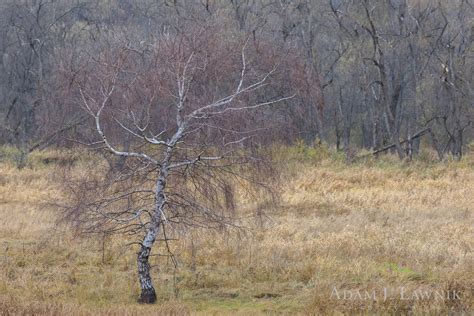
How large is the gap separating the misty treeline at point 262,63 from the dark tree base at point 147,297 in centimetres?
245

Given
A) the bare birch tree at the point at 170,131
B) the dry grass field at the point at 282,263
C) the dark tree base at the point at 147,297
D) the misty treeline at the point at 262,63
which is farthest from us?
the misty treeline at the point at 262,63

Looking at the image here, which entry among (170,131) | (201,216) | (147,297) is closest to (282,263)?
(201,216)

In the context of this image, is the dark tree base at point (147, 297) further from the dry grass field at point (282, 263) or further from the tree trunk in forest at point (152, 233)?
the dry grass field at point (282, 263)

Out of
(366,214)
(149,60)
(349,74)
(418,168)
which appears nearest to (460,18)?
(418,168)

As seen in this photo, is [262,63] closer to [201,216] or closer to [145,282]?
[201,216]

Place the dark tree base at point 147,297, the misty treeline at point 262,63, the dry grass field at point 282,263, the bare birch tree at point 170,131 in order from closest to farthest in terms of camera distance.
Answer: the dry grass field at point 282,263 < the bare birch tree at point 170,131 < the dark tree base at point 147,297 < the misty treeline at point 262,63

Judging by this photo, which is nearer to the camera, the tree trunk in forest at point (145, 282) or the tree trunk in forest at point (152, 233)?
the tree trunk in forest at point (152, 233)

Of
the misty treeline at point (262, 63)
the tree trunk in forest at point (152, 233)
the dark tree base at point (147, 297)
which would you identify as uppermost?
the misty treeline at point (262, 63)

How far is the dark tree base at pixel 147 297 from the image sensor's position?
10156 mm

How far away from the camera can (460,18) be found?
33.2 metres

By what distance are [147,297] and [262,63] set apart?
392 centimetres

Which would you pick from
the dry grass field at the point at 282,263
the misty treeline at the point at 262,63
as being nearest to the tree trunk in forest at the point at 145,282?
the dry grass field at the point at 282,263

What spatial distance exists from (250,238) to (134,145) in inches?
154

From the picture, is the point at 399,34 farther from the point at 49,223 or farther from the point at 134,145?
the point at 134,145
